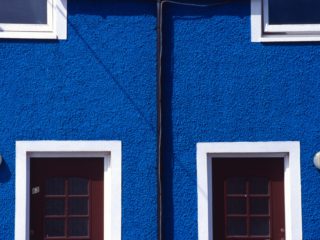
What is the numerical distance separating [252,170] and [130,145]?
1321 millimetres

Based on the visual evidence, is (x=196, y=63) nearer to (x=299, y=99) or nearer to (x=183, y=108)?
(x=183, y=108)

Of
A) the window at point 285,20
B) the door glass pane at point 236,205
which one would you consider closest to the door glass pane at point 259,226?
the door glass pane at point 236,205

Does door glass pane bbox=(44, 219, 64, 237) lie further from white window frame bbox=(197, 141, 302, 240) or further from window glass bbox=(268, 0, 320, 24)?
window glass bbox=(268, 0, 320, 24)

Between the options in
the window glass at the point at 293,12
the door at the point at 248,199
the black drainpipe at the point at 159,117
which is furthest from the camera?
the window glass at the point at 293,12

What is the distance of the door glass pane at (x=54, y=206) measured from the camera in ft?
29.8

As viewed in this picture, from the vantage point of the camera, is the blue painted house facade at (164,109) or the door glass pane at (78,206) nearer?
the blue painted house facade at (164,109)

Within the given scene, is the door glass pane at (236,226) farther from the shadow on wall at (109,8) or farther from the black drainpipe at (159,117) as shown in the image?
the shadow on wall at (109,8)

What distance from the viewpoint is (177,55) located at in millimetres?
9117

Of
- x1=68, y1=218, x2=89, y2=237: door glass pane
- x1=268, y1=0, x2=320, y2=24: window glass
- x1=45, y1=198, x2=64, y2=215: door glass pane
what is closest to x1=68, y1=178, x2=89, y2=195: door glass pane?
x1=45, y1=198, x2=64, y2=215: door glass pane

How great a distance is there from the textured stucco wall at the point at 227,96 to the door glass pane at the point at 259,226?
413 mm

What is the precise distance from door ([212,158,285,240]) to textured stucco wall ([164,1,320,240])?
Result: 288 mm

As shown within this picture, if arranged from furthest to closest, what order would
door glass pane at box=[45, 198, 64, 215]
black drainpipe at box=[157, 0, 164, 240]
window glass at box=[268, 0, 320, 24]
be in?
1. window glass at box=[268, 0, 320, 24]
2. door glass pane at box=[45, 198, 64, 215]
3. black drainpipe at box=[157, 0, 164, 240]

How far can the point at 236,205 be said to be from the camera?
9219mm

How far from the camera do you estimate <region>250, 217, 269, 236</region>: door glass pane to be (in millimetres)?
9203
